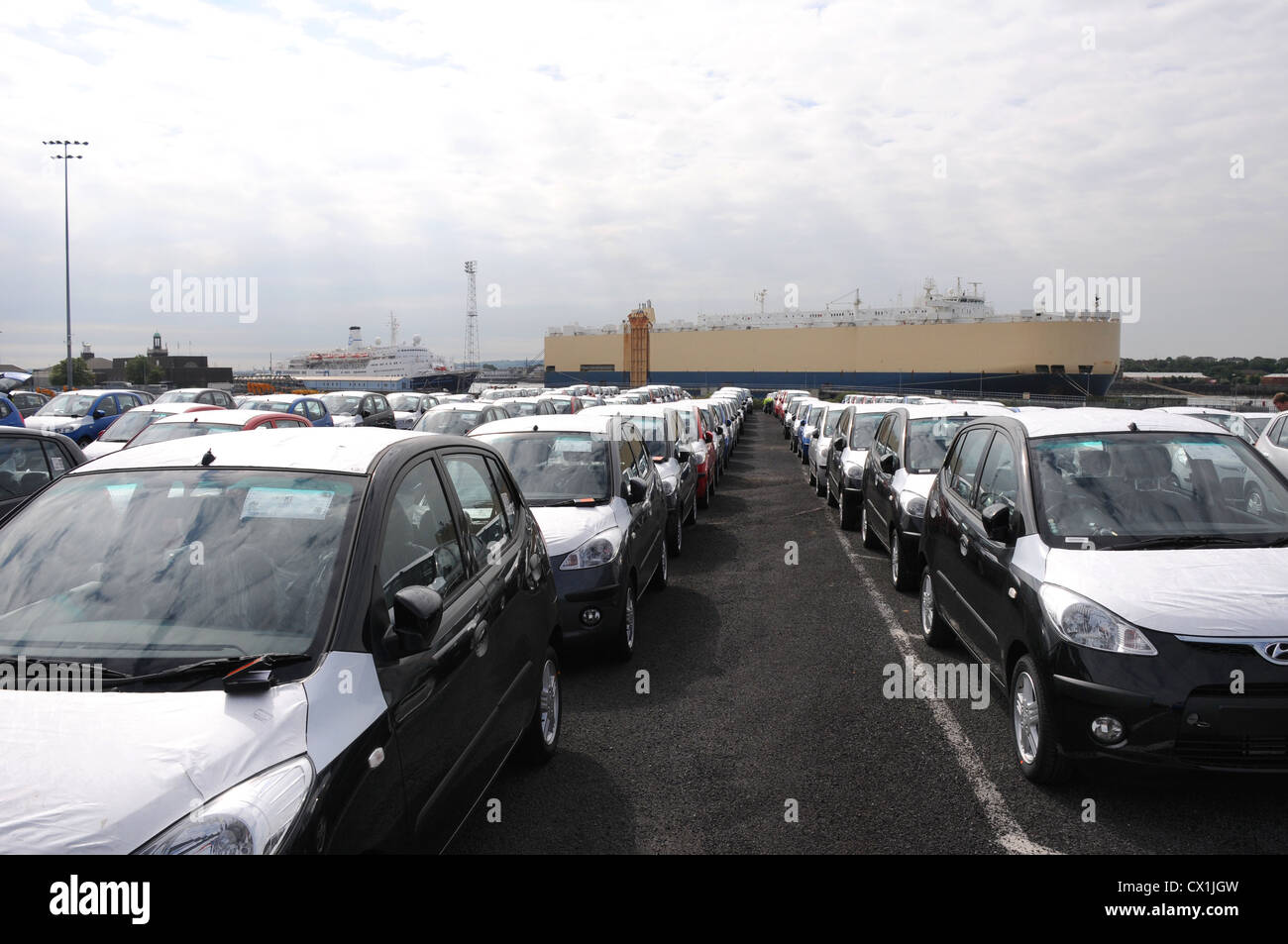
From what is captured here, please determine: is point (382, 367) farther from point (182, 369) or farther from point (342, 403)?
point (342, 403)

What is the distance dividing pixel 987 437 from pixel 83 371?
89337 millimetres

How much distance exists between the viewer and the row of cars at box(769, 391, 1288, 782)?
3.57m

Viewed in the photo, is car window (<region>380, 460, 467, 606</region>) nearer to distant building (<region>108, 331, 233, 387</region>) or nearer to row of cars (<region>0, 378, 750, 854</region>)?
row of cars (<region>0, 378, 750, 854</region>)

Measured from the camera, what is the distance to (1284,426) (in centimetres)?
1067

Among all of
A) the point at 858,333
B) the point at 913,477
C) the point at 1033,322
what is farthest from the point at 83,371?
the point at 913,477

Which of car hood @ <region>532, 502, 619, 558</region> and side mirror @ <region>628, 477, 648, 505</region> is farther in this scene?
side mirror @ <region>628, 477, 648, 505</region>

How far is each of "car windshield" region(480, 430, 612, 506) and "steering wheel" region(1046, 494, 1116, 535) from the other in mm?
3260

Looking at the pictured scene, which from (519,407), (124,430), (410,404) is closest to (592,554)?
(124,430)

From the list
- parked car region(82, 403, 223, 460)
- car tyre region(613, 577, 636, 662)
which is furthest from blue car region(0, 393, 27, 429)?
car tyre region(613, 577, 636, 662)

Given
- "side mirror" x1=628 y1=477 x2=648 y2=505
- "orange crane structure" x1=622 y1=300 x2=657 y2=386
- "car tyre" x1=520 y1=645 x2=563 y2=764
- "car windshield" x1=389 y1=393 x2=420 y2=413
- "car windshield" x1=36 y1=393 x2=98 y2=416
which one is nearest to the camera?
"car tyre" x1=520 y1=645 x2=563 y2=764

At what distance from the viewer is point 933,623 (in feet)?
21.2

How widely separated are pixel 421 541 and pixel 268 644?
0.77 meters

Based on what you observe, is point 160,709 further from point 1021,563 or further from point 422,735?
point 1021,563

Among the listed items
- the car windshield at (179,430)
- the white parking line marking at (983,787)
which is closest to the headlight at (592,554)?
the white parking line marking at (983,787)
